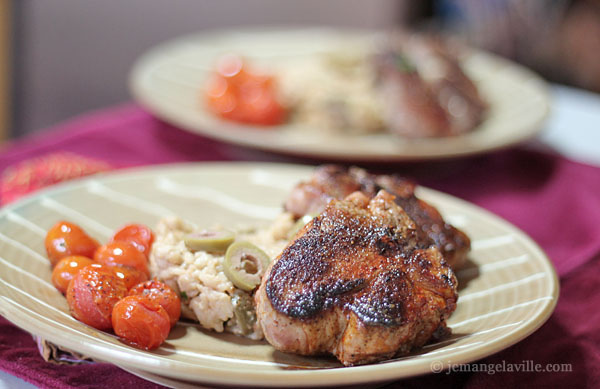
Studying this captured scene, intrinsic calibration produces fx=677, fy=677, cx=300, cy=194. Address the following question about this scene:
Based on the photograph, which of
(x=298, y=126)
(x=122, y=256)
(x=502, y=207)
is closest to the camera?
(x=122, y=256)

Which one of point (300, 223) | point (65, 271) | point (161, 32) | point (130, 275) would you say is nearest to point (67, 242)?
point (65, 271)

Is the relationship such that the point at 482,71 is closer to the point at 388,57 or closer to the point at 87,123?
the point at 388,57

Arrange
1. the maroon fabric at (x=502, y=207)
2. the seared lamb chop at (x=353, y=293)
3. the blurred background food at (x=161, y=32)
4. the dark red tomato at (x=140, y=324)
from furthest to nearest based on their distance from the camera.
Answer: the blurred background food at (x=161, y=32) < the maroon fabric at (x=502, y=207) < the dark red tomato at (x=140, y=324) < the seared lamb chop at (x=353, y=293)

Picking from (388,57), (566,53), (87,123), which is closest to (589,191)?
(388,57)

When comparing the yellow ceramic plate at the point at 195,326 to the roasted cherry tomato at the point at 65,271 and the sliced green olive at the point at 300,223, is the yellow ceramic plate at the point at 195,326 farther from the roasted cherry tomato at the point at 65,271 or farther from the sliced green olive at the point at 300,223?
the sliced green olive at the point at 300,223

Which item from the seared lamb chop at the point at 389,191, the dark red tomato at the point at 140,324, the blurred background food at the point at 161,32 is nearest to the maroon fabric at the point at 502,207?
the dark red tomato at the point at 140,324

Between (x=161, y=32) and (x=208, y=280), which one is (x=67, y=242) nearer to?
(x=208, y=280)
